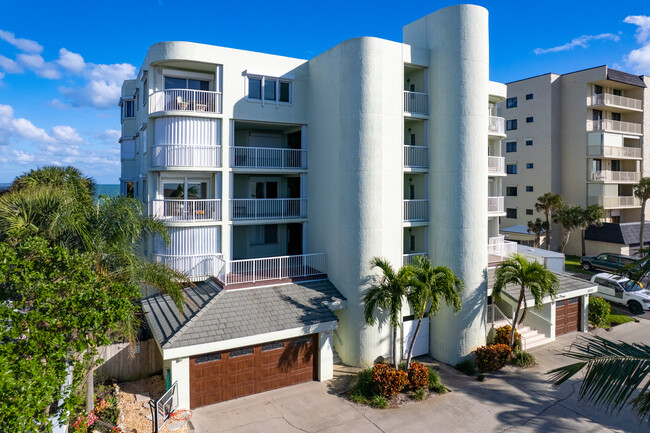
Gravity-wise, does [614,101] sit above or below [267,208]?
above

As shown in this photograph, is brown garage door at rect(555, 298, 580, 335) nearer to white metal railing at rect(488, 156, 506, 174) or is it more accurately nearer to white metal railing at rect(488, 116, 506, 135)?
white metal railing at rect(488, 156, 506, 174)

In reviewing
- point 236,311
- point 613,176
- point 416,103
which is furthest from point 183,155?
point 613,176

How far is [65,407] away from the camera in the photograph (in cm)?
805

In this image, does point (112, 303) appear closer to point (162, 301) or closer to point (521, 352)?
point (162, 301)

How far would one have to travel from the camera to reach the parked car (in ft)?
78.6

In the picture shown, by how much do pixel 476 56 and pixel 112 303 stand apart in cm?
1605

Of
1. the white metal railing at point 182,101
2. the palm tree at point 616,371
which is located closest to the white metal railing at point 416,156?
the white metal railing at point 182,101

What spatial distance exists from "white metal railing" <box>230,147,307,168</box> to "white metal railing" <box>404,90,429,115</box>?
216 inches

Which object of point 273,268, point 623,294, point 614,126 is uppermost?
point 614,126

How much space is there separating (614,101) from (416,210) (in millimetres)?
32416

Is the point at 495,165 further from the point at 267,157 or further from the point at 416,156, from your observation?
the point at 267,157

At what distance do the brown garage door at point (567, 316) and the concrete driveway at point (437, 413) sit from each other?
497 centimetres

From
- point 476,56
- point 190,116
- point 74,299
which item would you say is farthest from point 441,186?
point 74,299

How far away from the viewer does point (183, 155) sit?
59.3 feet
